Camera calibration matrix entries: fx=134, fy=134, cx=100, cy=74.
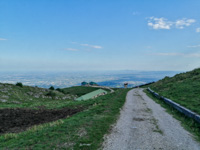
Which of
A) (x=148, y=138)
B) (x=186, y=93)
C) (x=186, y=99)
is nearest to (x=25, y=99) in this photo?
(x=148, y=138)

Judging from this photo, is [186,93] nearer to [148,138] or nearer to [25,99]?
[148,138]

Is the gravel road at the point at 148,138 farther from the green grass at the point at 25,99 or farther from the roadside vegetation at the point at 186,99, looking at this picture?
the green grass at the point at 25,99

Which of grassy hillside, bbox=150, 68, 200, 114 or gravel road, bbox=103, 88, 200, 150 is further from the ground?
grassy hillside, bbox=150, 68, 200, 114

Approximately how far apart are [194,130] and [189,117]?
3.54 m

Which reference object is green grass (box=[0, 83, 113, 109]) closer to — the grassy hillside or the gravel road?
the gravel road

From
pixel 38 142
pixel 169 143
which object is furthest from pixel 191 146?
pixel 38 142

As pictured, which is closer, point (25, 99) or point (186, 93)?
point (186, 93)

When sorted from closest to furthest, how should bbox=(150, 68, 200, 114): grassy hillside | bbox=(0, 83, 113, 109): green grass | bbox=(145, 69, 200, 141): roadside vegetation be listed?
bbox=(145, 69, 200, 141): roadside vegetation, bbox=(150, 68, 200, 114): grassy hillside, bbox=(0, 83, 113, 109): green grass

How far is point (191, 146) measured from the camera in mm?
7492

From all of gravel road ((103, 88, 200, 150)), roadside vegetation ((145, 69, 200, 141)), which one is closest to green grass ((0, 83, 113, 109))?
gravel road ((103, 88, 200, 150))

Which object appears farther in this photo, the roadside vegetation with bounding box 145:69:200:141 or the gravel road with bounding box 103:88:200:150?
the roadside vegetation with bounding box 145:69:200:141

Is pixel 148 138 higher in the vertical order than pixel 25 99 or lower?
higher

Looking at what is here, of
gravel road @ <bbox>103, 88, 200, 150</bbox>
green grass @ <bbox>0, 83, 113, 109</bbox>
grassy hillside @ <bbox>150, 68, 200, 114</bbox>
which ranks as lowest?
green grass @ <bbox>0, 83, 113, 109</bbox>

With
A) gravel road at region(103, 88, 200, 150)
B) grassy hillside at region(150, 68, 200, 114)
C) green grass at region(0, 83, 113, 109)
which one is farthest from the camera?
green grass at region(0, 83, 113, 109)
